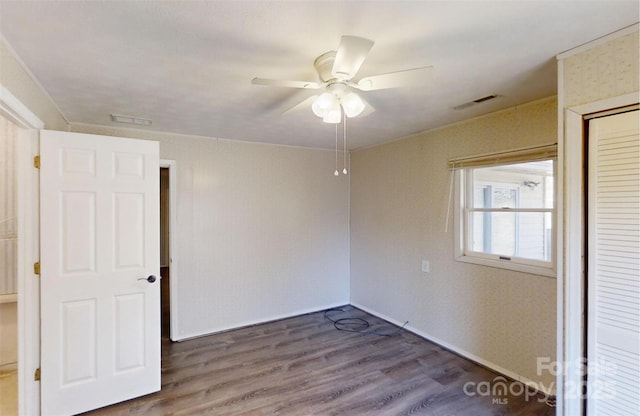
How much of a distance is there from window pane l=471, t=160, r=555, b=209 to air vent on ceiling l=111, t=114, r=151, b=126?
3.34 m

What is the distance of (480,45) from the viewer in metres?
1.70

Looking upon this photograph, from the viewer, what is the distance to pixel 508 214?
9.70 ft

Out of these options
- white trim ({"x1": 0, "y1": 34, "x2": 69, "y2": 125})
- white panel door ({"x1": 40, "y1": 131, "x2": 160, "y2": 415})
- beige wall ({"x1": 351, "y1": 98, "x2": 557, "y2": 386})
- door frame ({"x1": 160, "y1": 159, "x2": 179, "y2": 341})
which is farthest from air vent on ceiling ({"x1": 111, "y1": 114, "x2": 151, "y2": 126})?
beige wall ({"x1": 351, "y1": 98, "x2": 557, "y2": 386})

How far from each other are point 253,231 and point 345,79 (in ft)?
9.32

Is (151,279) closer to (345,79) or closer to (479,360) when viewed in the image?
(345,79)

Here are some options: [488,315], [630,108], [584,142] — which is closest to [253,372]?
[488,315]

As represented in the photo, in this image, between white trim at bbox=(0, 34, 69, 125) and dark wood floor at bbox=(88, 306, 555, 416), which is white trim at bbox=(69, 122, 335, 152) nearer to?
white trim at bbox=(0, 34, 69, 125)

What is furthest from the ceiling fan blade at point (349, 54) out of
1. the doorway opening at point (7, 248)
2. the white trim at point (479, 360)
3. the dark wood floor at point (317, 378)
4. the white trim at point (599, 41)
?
the doorway opening at point (7, 248)

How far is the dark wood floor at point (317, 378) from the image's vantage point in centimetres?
243

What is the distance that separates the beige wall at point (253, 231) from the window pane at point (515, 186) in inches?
82.2

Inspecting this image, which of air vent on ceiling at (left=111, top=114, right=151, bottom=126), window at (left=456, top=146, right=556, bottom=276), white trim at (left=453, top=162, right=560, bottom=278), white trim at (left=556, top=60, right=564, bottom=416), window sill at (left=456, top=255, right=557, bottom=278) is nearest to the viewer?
white trim at (left=556, top=60, right=564, bottom=416)

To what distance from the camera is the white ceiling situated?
54.8 inches

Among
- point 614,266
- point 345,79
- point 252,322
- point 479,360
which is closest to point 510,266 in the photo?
point 479,360

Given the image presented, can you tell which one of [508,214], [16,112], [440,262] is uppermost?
[16,112]
